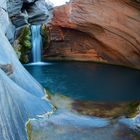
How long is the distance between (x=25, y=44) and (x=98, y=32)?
4233mm

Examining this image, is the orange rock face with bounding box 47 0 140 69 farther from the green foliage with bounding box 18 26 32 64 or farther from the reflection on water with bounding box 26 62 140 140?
the green foliage with bounding box 18 26 32 64

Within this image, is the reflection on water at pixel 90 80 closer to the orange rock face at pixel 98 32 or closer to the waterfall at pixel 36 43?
the orange rock face at pixel 98 32

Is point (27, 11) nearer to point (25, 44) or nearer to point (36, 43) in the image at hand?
point (36, 43)

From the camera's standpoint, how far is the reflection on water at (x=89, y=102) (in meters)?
7.07

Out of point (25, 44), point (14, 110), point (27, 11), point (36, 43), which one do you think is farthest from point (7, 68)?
point (27, 11)

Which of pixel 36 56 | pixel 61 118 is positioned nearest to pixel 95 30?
pixel 36 56

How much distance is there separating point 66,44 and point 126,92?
676 cm

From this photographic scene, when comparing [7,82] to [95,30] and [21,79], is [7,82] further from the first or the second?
[95,30]

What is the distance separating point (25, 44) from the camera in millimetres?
18062

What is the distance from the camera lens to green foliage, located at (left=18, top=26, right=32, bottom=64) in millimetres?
17969

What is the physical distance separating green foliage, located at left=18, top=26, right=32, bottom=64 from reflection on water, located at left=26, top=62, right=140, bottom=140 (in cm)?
121

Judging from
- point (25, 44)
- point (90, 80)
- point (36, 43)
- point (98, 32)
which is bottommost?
point (90, 80)

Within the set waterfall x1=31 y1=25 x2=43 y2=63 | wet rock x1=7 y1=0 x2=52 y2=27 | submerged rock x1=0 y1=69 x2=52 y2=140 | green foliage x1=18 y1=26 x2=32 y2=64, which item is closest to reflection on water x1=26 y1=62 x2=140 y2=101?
green foliage x1=18 y1=26 x2=32 y2=64

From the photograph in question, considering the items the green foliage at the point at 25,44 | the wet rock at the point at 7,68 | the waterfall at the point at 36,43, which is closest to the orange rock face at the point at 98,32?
the waterfall at the point at 36,43
